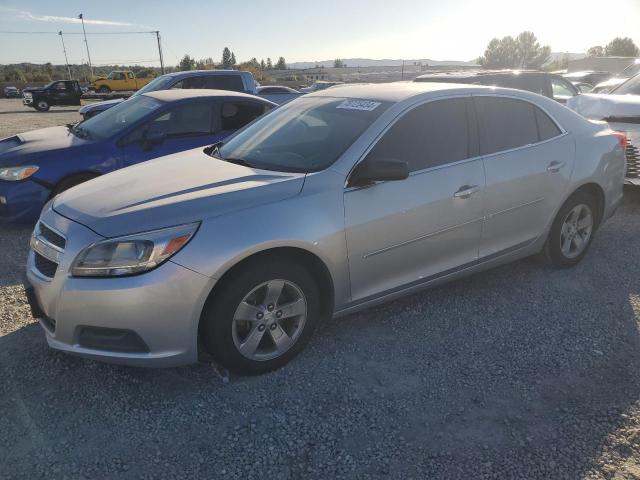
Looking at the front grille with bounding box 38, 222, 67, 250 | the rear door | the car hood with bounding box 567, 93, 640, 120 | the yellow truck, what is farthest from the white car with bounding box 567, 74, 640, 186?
the yellow truck

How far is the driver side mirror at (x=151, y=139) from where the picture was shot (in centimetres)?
574

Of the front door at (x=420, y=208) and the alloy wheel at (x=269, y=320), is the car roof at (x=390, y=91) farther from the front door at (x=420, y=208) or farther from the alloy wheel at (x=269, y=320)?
the alloy wheel at (x=269, y=320)

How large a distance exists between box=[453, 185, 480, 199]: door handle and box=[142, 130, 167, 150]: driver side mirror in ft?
12.5

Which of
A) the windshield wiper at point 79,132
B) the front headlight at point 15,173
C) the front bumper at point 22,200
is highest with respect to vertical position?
the windshield wiper at point 79,132

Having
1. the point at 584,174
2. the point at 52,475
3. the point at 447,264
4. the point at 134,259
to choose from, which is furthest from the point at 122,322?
the point at 584,174

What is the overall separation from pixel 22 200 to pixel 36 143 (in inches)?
32.8

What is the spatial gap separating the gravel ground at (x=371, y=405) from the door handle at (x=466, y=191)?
0.88 metres

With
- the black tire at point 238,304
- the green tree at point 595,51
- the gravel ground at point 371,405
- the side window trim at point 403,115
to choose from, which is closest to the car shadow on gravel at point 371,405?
the gravel ground at point 371,405

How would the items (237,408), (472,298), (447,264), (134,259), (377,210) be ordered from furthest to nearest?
(472,298) → (447,264) → (377,210) → (237,408) → (134,259)

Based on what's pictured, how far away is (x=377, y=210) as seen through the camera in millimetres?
3057

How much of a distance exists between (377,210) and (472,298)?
1352 mm

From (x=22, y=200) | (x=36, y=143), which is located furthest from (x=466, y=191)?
(x=36, y=143)

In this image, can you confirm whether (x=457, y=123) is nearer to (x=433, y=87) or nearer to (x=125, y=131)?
(x=433, y=87)

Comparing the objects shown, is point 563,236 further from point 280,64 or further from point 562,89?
point 280,64
